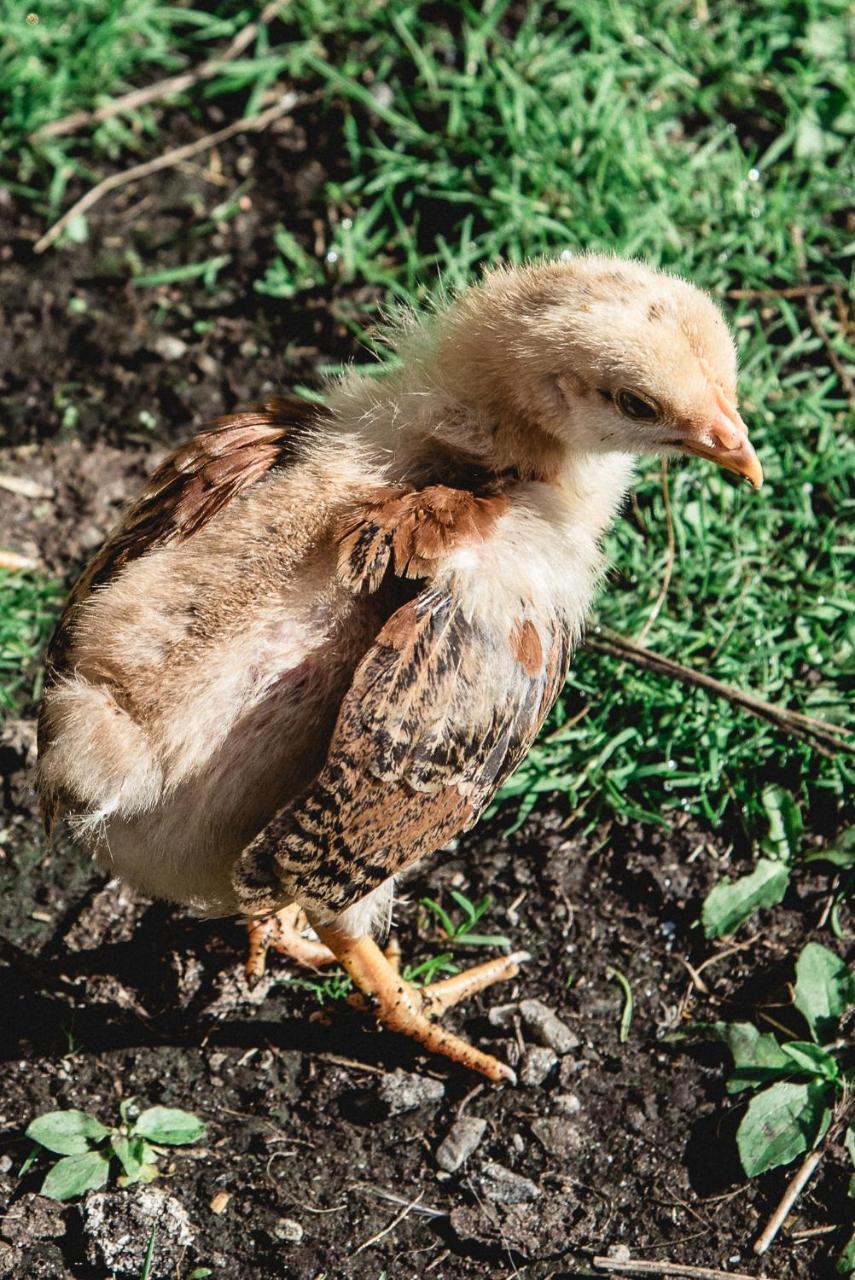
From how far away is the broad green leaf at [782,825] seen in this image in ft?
11.2

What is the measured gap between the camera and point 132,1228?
2.92 metres

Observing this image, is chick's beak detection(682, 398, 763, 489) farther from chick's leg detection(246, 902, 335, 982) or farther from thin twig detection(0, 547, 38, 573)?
thin twig detection(0, 547, 38, 573)

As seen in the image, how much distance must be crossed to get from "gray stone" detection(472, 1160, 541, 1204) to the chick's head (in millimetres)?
1573

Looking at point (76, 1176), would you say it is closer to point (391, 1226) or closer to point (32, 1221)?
point (32, 1221)

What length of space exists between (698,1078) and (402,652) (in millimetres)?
1313

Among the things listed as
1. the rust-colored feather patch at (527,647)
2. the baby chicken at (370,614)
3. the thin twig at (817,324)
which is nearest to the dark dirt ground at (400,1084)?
the baby chicken at (370,614)

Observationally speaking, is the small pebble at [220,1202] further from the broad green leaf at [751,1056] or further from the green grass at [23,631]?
the green grass at [23,631]

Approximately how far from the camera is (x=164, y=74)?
4.77 meters

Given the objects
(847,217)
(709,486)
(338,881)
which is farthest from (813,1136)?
(847,217)

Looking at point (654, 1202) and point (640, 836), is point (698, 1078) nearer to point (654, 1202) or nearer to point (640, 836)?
point (654, 1202)

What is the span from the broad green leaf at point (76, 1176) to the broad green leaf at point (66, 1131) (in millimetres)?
22

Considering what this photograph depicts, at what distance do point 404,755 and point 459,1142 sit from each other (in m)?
1.03

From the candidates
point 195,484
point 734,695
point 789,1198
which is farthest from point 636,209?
point 789,1198

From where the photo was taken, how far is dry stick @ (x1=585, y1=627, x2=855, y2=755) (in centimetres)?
348
